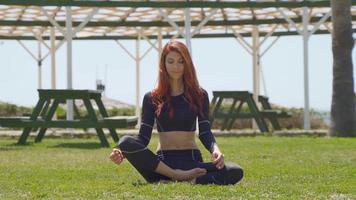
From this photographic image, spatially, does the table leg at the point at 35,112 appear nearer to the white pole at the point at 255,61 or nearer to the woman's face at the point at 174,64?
the woman's face at the point at 174,64

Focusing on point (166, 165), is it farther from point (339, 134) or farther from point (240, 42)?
point (240, 42)

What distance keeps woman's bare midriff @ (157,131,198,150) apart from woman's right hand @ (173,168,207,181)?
0.19 m

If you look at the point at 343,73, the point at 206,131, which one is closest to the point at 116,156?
the point at 206,131

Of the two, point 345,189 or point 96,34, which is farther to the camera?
point 96,34

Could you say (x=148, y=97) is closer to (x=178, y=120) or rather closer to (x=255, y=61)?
(x=178, y=120)

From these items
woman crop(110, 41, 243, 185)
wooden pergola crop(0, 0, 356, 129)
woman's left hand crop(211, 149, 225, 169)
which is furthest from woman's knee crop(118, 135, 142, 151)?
wooden pergola crop(0, 0, 356, 129)

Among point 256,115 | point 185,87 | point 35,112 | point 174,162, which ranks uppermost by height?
point 185,87

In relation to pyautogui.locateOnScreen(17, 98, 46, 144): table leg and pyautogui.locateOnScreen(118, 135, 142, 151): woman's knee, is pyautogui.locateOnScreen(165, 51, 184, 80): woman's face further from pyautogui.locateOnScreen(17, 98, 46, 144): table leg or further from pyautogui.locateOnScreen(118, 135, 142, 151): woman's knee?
pyautogui.locateOnScreen(17, 98, 46, 144): table leg

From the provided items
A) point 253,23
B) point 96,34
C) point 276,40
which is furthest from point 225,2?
point 96,34

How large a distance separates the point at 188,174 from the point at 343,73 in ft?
30.8

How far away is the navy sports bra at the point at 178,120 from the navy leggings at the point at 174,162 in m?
0.11

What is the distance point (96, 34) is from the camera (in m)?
24.8

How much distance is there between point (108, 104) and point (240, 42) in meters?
8.26

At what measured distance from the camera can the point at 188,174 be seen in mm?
5500
